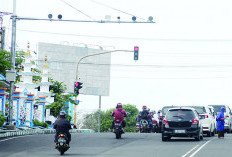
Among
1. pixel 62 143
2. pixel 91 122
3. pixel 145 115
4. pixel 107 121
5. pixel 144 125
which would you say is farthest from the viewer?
pixel 91 122

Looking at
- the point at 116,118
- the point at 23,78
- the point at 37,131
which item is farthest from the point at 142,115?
the point at 23,78

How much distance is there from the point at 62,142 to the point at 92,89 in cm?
10151

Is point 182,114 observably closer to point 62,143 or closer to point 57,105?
point 62,143

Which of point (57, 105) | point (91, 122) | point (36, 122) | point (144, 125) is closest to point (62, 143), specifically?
point (144, 125)

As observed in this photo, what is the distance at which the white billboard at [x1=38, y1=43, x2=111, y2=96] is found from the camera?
11481 centimetres

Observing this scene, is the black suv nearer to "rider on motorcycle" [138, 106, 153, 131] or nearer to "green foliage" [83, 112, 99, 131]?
"rider on motorcycle" [138, 106, 153, 131]

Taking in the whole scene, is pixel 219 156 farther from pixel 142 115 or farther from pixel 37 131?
pixel 37 131

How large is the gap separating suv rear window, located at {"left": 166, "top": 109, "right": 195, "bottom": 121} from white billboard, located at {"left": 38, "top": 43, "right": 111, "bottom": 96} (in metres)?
88.4

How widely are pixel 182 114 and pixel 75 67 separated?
92762mm

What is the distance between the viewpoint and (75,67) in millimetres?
116750

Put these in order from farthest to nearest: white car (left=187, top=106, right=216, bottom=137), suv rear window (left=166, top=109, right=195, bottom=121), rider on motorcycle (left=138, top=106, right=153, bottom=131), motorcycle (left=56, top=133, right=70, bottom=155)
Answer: rider on motorcycle (left=138, top=106, right=153, bottom=131)
white car (left=187, top=106, right=216, bottom=137)
suv rear window (left=166, top=109, right=195, bottom=121)
motorcycle (left=56, top=133, right=70, bottom=155)

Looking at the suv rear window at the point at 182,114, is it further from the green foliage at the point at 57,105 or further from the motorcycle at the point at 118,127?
the green foliage at the point at 57,105

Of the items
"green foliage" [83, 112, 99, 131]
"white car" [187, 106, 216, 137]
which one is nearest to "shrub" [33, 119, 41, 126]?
"white car" [187, 106, 216, 137]

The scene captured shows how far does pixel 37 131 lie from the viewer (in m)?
38.0
